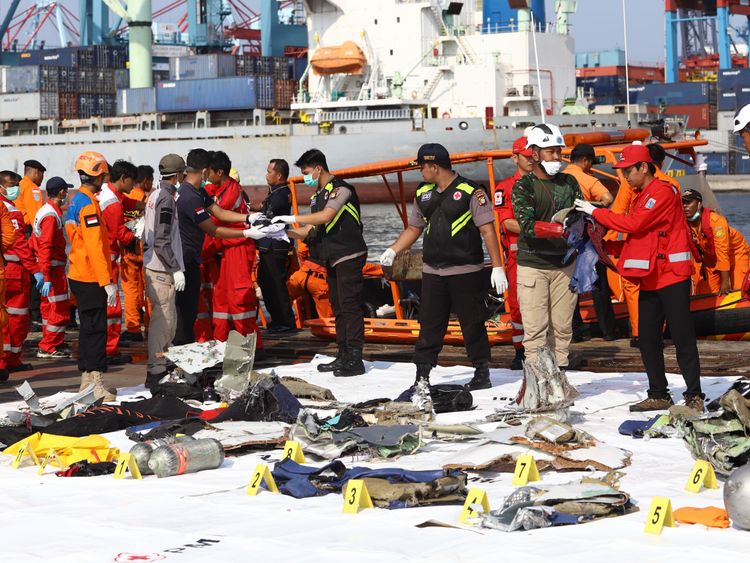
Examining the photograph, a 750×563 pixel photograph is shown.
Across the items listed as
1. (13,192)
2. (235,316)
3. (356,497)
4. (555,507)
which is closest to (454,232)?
(235,316)

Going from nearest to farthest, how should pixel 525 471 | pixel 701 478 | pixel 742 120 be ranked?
pixel 701 478, pixel 525 471, pixel 742 120

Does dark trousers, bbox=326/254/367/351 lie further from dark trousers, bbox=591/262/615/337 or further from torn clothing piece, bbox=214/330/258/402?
dark trousers, bbox=591/262/615/337

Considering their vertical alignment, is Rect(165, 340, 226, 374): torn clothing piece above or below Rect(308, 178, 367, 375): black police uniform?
below

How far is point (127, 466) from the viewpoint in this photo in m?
6.15

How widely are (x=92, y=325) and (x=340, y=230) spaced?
6.70ft

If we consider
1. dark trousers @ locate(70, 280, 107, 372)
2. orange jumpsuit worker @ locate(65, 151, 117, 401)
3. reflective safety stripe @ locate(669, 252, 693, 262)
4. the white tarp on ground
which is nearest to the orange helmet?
orange jumpsuit worker @ locate(65, 151, 117, 401)

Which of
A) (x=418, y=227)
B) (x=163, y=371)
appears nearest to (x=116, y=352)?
(x=163, y=371)

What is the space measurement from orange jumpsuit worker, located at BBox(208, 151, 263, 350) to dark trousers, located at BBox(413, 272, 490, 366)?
2.33 metres

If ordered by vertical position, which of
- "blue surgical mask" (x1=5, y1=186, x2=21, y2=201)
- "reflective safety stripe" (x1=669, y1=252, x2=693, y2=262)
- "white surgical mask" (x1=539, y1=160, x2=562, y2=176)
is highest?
"blue surgical mask" (x1=5, y1=186, x2=21, y2=201)

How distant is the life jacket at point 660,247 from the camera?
717 centimetres

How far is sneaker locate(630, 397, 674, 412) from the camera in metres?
7.31

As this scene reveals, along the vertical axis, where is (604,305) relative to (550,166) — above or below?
below

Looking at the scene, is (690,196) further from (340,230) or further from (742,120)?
(742,120)

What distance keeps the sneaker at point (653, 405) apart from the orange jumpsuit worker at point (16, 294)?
540 centimetres
